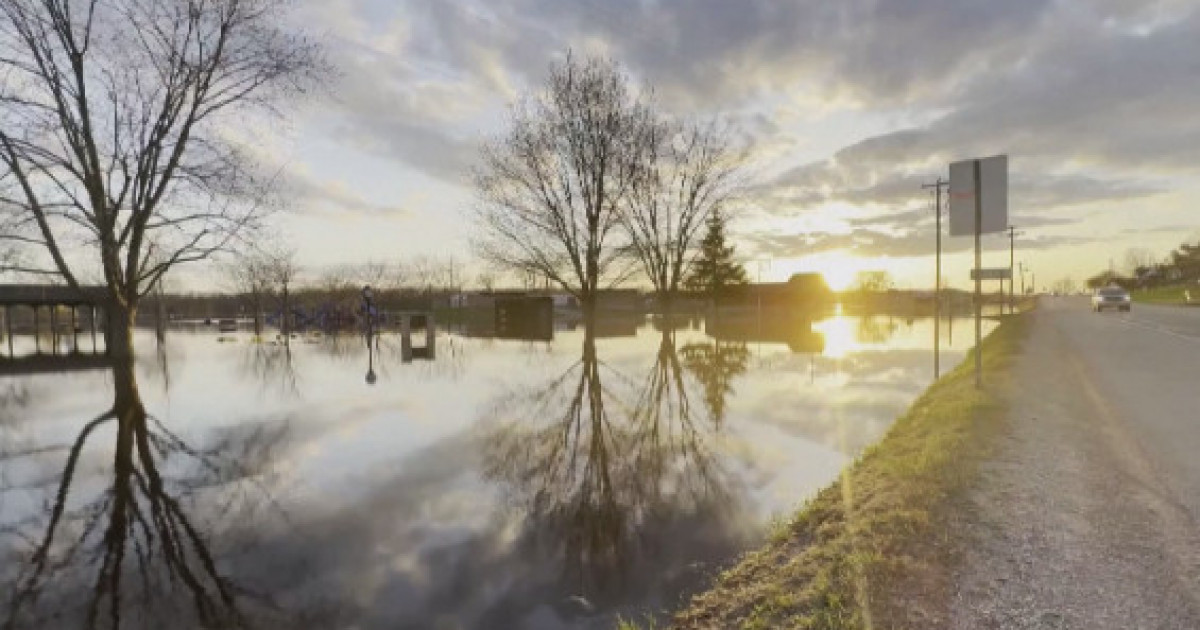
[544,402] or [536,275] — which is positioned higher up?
[536,275]

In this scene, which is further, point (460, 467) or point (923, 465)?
point (460, 467)

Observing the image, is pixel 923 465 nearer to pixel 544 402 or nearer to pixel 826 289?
pixel 544 402

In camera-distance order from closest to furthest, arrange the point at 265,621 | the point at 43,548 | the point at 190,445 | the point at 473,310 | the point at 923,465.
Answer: the point at 265,621, the point at 43,548, the point at 923,465, the point at 190,445, the point at 473,310

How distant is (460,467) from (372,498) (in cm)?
139

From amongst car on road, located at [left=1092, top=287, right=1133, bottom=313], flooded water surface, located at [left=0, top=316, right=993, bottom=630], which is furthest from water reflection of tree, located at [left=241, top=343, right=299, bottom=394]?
car on road, located at [left=1092, top=287, right=1133, bottom=313]

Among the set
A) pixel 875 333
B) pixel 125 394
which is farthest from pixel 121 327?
pixel 875 333

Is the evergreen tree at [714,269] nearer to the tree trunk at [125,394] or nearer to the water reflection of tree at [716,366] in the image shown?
the water reflection of tree at [716,366]

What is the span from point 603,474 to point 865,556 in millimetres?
3670

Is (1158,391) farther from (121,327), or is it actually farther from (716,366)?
(121,327)

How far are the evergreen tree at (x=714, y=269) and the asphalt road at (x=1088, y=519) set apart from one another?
1945 inches

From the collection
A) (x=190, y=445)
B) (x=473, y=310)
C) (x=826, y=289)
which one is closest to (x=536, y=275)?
(x=190, y=445)

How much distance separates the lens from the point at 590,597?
4625 mm

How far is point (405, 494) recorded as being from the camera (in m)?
7.07

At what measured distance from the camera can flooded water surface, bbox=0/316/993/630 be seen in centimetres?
463
